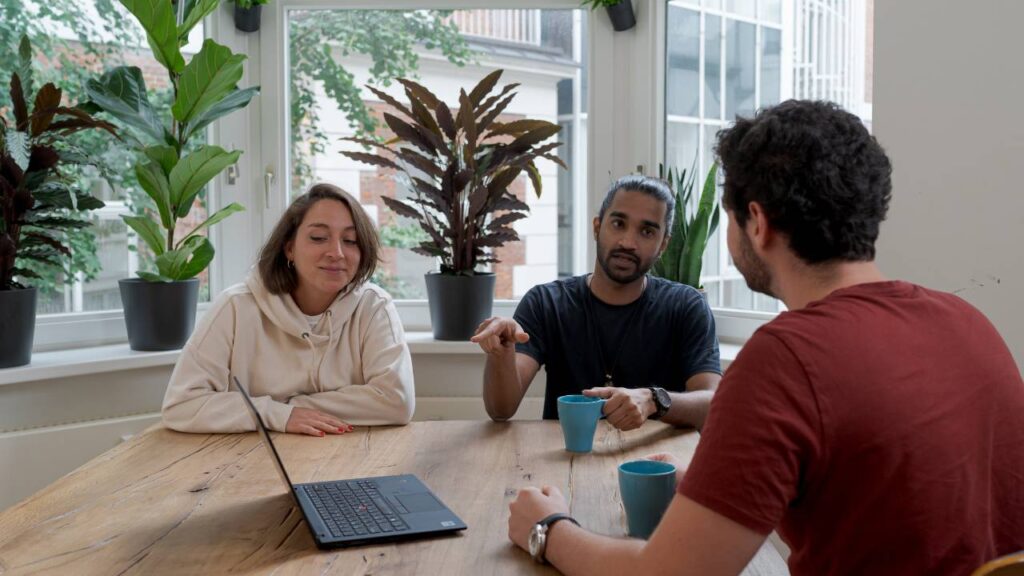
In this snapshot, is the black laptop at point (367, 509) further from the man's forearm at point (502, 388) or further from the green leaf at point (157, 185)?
the green leaf at point (157, 185)

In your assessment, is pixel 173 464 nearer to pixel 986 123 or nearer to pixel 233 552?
pixel 233 552

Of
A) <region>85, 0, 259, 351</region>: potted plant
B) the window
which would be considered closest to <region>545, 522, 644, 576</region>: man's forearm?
the window

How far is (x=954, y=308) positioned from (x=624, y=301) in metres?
1.41

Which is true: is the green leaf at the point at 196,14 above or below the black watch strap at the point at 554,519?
above

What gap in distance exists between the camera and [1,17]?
9.24ft

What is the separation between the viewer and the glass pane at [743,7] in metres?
3.07

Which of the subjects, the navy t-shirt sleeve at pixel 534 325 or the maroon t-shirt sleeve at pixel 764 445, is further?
the navy t-shirt sleeve at pixel 534 325

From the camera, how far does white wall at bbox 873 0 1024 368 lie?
2.00 m

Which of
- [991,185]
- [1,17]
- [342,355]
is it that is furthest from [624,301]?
[1,17]

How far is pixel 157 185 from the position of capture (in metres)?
2.81

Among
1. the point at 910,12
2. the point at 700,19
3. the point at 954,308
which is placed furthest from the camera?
the point at 700,19

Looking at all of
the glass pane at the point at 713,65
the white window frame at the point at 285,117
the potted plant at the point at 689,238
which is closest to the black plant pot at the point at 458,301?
the white window frame at the point at 285,117

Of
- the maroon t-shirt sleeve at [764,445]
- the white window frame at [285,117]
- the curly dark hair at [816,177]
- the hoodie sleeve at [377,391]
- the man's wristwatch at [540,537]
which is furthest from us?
the white window frame at [285,117]

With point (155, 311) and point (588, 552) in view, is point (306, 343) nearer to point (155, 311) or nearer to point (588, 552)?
point (155, 311)
